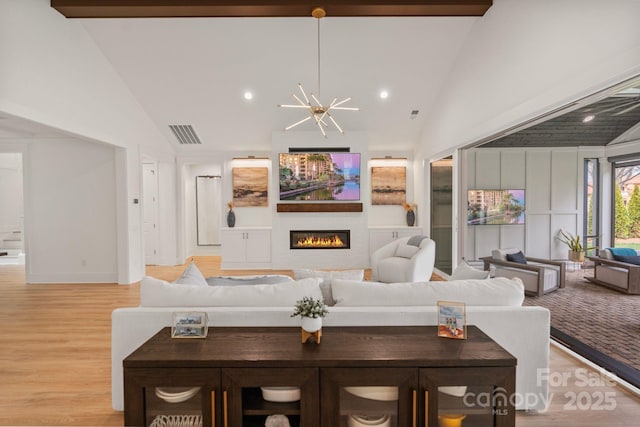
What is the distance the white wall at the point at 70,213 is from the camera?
18.4 ft

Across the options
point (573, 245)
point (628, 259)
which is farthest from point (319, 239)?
point (573, 245)

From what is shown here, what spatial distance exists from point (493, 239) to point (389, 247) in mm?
3082

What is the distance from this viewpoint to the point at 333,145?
21.8 ft

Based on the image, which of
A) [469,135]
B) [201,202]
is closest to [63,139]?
[201,202]

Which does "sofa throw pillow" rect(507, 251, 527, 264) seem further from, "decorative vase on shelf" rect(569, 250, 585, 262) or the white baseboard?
the white baseboard

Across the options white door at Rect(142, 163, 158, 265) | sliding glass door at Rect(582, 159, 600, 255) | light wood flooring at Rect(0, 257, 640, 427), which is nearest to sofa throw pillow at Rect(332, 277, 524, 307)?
light wood flooring at Rect(0, 257, 640, 427)

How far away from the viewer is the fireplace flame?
671 centimetres

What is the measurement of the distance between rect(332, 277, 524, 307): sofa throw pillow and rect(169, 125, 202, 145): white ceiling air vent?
18.8 ft

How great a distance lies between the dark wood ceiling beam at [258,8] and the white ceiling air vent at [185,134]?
249cm

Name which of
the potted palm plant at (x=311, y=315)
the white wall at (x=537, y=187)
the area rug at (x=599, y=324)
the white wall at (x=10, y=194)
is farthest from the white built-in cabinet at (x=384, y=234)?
the white wall at (x=10, y=194)

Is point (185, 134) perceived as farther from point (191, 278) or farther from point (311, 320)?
point (311, 320)

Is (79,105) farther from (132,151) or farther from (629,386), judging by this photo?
(629,386)

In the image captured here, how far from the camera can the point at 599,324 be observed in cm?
354

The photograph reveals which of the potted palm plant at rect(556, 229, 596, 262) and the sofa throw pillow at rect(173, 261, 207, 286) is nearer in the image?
the sofa throw pillow at rect(173, 261, 207, 286)
